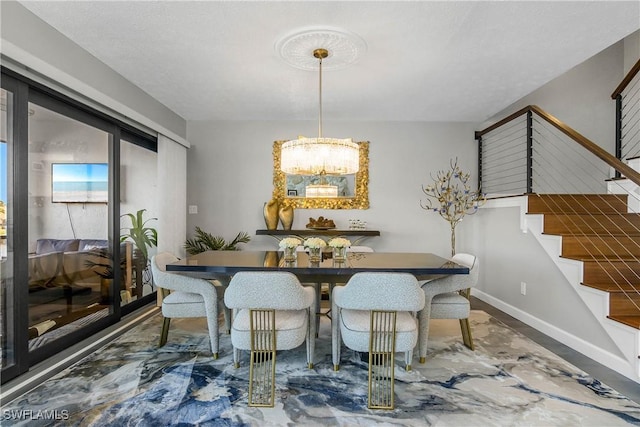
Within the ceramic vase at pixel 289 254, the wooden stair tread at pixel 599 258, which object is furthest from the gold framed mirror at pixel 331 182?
the wooden stair tread at pixel 599 258

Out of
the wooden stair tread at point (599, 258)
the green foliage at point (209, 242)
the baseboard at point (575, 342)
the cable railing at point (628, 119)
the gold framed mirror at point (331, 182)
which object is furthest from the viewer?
the gold framed mirror at point (331, 182)

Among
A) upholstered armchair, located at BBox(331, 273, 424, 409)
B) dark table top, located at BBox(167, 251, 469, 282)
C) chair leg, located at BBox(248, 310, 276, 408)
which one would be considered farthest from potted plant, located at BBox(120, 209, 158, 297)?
upholstered armchair, located at BBox(331, 273, 424, 409)

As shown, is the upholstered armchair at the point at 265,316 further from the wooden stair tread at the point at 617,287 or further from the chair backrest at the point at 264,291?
the wooden stair tread at the point at 617,287

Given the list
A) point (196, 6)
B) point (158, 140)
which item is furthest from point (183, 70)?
point (158, 140)

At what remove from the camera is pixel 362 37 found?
2506 mm

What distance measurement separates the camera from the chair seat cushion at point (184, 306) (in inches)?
104

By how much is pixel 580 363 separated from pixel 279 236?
3.57m

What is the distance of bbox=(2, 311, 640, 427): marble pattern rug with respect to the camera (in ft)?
6.07

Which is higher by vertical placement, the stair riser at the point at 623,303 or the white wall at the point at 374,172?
the white wall at the point at 374,172

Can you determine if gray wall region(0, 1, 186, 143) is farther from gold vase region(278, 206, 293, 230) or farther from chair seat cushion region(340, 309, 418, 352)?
chair seat cushion region(340, 309, 418, 352)

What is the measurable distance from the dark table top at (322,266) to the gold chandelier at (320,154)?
Answer: 2.50 feet

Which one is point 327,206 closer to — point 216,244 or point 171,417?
point 216,244

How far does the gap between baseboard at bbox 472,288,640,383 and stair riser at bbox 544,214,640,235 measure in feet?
3.02

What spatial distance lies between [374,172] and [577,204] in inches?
96.7
